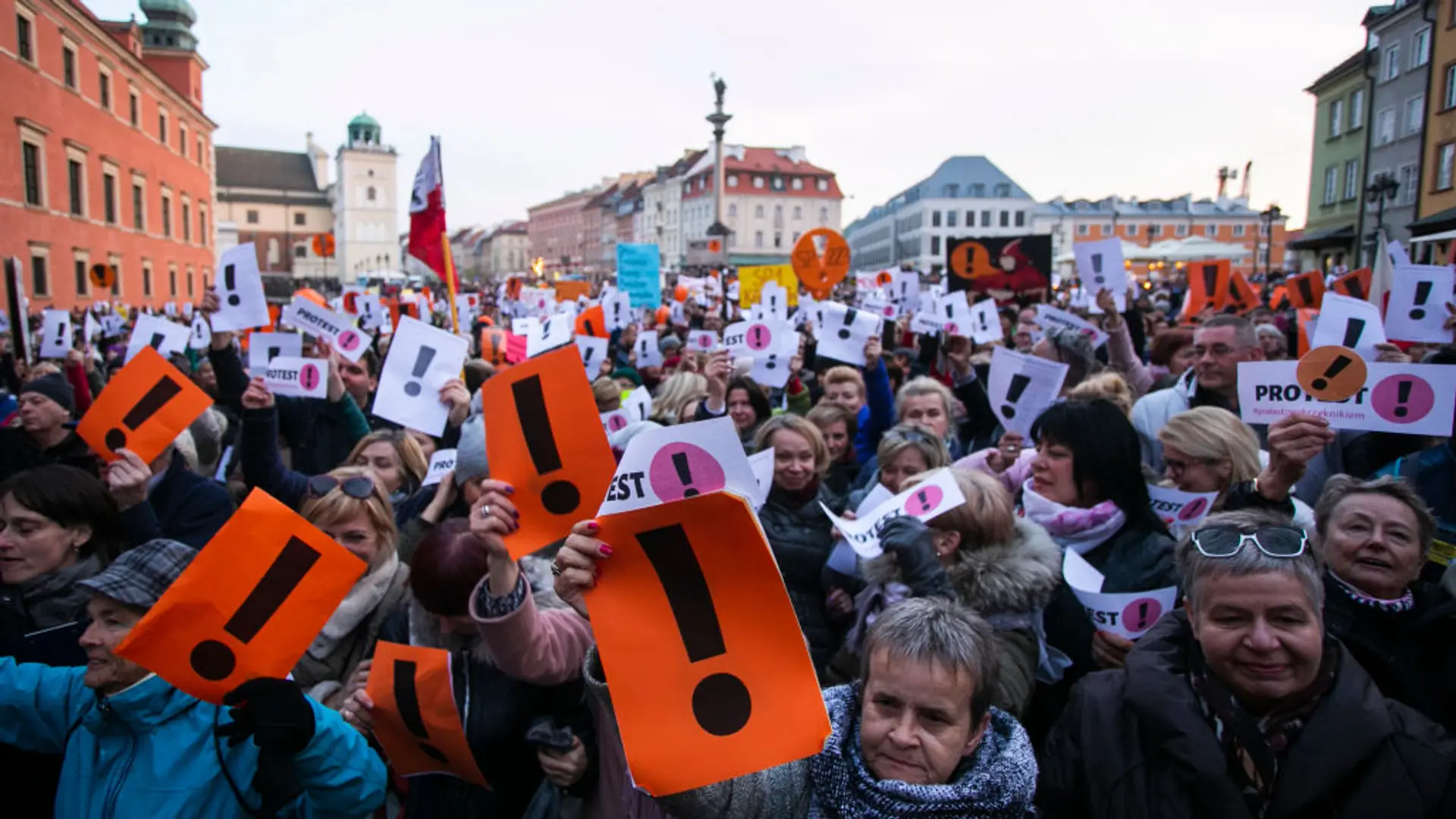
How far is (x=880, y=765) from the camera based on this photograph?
1.97 meters

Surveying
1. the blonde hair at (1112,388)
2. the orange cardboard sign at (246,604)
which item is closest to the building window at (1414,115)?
the blonde hair at (1112,388)

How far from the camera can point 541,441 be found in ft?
7.80

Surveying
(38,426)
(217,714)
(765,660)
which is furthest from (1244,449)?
(38,426)

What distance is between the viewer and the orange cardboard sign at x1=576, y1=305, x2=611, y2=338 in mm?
10531

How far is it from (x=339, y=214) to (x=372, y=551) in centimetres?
11551

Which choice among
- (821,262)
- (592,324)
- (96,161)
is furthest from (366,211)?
(592,324)

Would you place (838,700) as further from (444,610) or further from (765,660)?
(444,610)

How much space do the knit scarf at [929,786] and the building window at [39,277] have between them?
3563cm

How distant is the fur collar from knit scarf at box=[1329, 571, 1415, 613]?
2.66ft

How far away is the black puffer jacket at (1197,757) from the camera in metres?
1.83

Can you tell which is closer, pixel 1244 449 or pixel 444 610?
pixel 444 610

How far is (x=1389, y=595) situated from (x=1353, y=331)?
2.95m

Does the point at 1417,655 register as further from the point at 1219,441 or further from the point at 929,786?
the point at 929,786

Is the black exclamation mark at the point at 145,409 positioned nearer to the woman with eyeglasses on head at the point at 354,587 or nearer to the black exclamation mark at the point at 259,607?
the woman with eyeglasses on head at the point at 354,587
